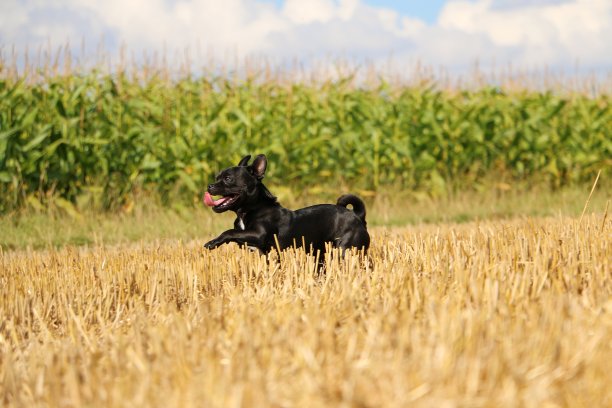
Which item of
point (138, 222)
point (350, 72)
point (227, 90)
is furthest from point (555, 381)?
point (350, 72)

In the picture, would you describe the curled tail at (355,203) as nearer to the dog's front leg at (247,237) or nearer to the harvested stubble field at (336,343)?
the dog's front leg at (247,237)

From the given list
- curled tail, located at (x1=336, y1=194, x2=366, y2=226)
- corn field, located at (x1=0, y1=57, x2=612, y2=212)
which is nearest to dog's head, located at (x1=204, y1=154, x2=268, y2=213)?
curled tail, located at (x1=336, y1=194, x2=366, y2=226)

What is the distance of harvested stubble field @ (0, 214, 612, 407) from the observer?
260 centimetres

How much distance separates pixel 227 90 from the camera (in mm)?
14141

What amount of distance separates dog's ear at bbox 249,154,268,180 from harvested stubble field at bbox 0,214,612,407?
1199mm

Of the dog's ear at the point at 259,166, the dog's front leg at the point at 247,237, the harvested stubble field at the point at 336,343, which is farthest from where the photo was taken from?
the dog's ear at the point at 259,166

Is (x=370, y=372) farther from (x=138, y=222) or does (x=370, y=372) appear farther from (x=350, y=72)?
(x=350, y=72)

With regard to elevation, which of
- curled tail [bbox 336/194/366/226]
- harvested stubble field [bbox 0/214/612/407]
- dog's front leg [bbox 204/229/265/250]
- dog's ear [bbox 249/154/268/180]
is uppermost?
dog's ear [bbox 249/154/268/180]

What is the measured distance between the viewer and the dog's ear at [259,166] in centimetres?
618

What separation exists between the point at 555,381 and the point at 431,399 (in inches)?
21.8

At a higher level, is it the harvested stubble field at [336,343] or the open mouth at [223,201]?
the open mouth at [223,201]

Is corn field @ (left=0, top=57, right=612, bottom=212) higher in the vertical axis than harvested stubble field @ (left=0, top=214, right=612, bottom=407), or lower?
higher

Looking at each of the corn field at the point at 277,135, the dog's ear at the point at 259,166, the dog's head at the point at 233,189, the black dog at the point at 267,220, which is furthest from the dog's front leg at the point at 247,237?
the corn field at the point at 277,135

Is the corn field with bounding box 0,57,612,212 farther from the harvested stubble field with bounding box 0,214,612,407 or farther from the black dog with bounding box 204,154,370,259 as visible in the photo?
the harvested stubble field with bounding box 0,214,612,407
